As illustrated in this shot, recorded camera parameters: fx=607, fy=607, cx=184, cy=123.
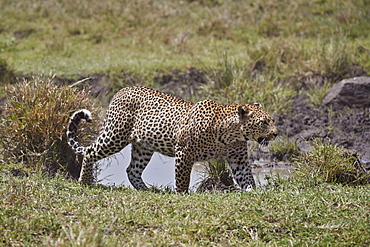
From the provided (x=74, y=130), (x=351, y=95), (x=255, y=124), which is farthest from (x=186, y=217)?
(x=351, y=95)

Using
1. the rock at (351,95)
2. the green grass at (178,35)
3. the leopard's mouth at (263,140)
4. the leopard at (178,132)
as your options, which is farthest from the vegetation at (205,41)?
the leopard's mouth at (263,140)

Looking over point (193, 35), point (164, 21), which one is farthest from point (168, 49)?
point (164, 21)

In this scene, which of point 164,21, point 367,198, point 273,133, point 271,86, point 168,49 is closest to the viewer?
point 367,198

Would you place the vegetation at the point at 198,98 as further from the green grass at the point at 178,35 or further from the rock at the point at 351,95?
the rock at the point at 351,95

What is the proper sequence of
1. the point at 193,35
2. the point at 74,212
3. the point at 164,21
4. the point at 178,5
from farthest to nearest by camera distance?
the point at 178,5, the point at 164,21, the point at 193,35, the point at 74,212

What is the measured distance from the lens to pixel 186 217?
5871 mm

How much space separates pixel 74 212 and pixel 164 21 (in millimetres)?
13383

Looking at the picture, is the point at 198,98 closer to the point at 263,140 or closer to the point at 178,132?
the point at 178,132

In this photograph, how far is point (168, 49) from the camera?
16078 millimetres

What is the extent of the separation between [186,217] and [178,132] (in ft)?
6.33

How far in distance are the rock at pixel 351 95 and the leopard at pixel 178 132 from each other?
4615 millimetres

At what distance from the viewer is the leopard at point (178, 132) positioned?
753 centimetres

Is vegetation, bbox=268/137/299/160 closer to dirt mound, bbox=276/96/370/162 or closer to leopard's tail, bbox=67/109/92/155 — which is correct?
dirt mound, bbox=276/96/370/162

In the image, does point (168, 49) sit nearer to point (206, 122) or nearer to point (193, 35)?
point (193, 35)
